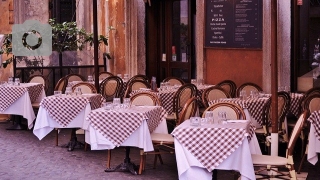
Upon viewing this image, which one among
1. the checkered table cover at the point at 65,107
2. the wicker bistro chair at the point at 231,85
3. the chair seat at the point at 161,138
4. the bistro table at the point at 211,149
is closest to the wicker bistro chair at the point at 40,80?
the checkered table cover at the point at 65,107

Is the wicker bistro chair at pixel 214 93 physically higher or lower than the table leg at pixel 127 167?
higher

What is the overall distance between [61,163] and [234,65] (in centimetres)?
453

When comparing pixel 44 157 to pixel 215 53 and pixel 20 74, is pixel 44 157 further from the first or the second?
pixel 215 53

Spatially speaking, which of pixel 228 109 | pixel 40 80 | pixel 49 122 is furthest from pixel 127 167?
pixel 40 80

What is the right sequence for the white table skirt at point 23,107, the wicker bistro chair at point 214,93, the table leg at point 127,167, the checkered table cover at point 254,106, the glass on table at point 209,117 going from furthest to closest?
the white table skirt at point 23,107, the wicker bistro chair at point 214,93, the checkered table cover at point 254,106, the table leg at point 127,167, the glass on table at point 209,117

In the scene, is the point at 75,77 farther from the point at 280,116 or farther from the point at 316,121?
the point at 316,121

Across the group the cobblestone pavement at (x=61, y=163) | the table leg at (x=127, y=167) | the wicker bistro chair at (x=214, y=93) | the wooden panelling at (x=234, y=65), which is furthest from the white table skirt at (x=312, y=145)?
the wooden panelling at (x=234, y=65)

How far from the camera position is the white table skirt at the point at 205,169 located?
6449mm

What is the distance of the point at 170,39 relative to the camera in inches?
573

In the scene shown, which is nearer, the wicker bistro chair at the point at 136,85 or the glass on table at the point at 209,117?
the glass on table at the point at 209,117

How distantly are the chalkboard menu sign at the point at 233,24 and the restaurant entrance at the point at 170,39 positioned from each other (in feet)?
4.15

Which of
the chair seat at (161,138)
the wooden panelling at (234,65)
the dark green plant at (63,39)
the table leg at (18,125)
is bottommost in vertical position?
the table leg at (18,125)

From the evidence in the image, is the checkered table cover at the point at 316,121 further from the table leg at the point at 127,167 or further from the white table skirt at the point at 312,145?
the table leg at the point at 127,167

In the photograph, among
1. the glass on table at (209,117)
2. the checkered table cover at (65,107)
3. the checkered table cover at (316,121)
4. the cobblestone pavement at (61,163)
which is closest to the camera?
the glass on table at (209,117)
